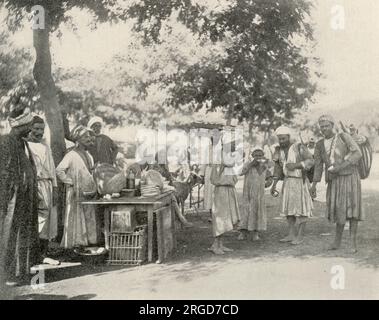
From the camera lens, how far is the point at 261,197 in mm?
7383

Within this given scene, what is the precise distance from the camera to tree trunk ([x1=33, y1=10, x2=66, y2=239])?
261 inches

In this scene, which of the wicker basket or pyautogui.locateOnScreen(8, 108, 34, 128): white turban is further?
the wicker basket

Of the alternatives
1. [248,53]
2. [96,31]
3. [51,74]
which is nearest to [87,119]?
[51,74]

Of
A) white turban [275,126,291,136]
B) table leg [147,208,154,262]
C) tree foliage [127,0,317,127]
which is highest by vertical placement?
tree foliage [127,0,317,127]

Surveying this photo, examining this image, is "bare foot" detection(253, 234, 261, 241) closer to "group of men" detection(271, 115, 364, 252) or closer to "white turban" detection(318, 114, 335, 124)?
"group of men" detection(271, 115, 364, 252)

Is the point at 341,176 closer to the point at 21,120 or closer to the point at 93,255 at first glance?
the point at 93,255

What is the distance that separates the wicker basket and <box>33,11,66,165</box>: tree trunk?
5.63 feet

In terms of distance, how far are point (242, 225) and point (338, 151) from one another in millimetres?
1851

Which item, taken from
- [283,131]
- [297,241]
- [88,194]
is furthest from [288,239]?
[88,194]

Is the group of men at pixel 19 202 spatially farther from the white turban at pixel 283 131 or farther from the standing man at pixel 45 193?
the white turban at pixel 283 131

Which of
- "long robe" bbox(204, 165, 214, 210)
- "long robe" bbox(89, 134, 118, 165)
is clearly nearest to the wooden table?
"long robe" bbox(89, 134, 118, 165)

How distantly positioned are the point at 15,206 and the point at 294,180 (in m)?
3.86

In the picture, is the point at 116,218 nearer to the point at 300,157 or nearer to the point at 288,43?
the point at 300,157

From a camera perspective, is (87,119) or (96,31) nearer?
(96,31)
